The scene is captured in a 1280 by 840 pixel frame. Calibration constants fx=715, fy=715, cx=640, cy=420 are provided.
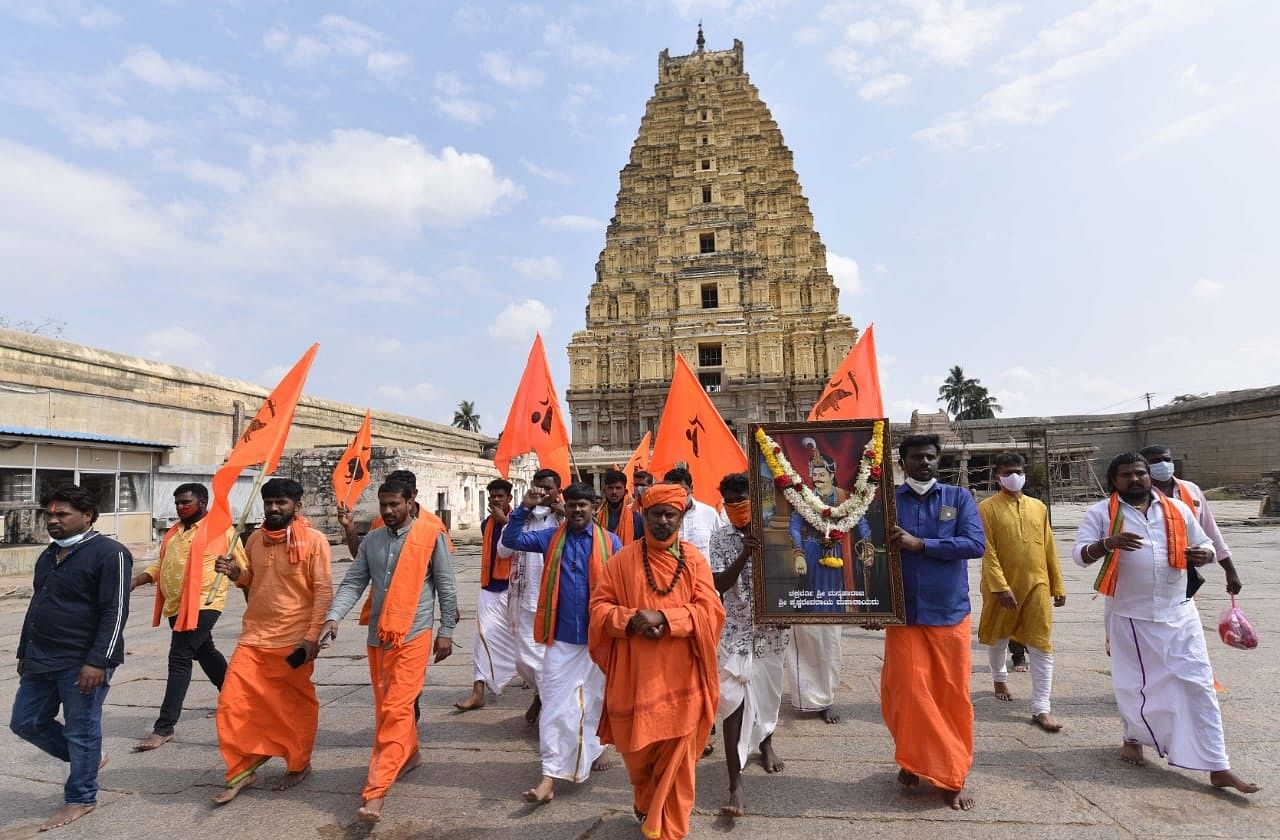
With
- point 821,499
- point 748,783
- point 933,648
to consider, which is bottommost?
point 748,783

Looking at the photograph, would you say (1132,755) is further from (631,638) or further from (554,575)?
(554,575)

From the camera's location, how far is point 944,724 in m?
3.52

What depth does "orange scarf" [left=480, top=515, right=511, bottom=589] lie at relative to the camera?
5520 mm

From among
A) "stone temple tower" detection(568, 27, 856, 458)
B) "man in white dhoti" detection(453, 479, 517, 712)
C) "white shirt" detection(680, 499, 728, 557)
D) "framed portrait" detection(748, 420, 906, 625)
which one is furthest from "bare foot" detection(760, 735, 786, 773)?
"stone temple tower" detection(568, 27, 856, 458)

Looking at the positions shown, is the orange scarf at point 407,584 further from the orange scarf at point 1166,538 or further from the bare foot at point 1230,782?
the bare foot at point 1230,782

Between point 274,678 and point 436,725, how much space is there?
1308mm

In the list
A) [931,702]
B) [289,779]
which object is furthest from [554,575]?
[931,702]

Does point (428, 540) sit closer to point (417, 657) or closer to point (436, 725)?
point (417, 657)

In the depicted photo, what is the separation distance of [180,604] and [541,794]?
282cm

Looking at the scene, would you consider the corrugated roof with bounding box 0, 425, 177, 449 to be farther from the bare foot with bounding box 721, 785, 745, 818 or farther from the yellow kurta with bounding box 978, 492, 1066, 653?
the yellow kurta with bounding box 978, 492, 1066, 653

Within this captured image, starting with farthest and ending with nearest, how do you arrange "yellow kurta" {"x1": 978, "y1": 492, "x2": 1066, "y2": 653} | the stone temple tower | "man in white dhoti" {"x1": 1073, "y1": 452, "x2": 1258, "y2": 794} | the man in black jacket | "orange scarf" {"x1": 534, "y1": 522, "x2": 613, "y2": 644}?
the stone temple tower
"yellow kurta" {"x1": 978, "y1": 492, "x2": 1066, "y2": 653}
"orange scarf" {"x1": 534, "y1": 522, "x2": 613, "y2": 644}
"man in white dhoti" {"x1": 1073, "y1": 452, "x2": 1258, "y2": 794}
the man in black jacket

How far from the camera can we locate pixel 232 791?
3.72 meters

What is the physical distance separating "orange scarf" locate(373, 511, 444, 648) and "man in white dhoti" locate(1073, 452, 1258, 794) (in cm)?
369

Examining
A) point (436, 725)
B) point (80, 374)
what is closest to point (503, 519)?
point (436, 725)
